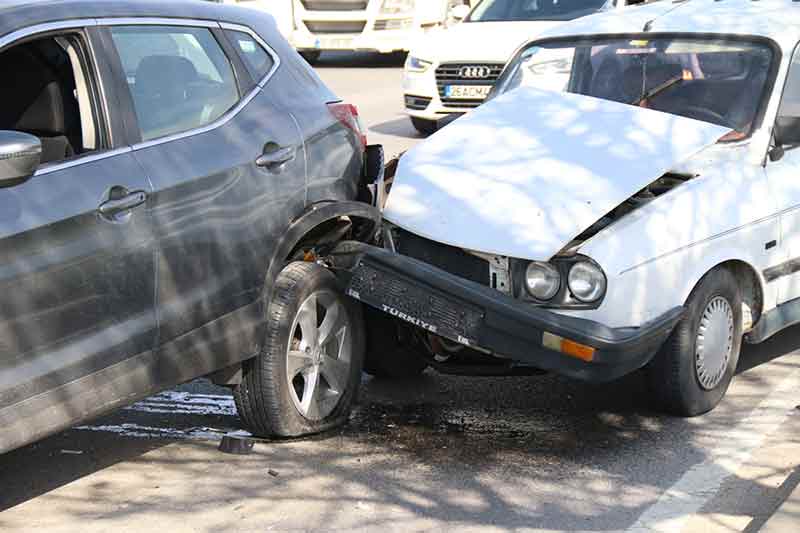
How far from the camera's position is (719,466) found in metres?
5.57

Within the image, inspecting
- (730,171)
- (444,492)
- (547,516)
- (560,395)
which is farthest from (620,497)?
(730,171)

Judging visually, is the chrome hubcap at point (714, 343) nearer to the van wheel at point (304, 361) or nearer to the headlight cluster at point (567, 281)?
the headlight cluster at point (567, 281)

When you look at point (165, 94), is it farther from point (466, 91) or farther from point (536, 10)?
point (536, 10)

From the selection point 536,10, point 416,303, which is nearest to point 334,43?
point 536,10

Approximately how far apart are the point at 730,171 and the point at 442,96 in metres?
8.37

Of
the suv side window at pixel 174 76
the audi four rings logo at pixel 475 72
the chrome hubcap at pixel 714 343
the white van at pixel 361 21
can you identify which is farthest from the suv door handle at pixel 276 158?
the white van at pixel 361 21

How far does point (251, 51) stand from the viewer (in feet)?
19.3

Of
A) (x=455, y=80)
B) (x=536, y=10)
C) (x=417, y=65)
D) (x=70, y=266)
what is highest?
(x=536, y=10)

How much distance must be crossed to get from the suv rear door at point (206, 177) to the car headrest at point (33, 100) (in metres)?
0.30

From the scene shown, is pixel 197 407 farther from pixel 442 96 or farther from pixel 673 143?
pixel 442 96

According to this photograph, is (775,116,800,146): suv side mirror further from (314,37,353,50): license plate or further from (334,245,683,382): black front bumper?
(314,37,353,50): license plate

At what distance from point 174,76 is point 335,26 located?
51.4 ft

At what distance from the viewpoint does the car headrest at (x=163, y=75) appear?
520cm

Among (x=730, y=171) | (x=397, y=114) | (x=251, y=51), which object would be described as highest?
(x=251, y=51)
